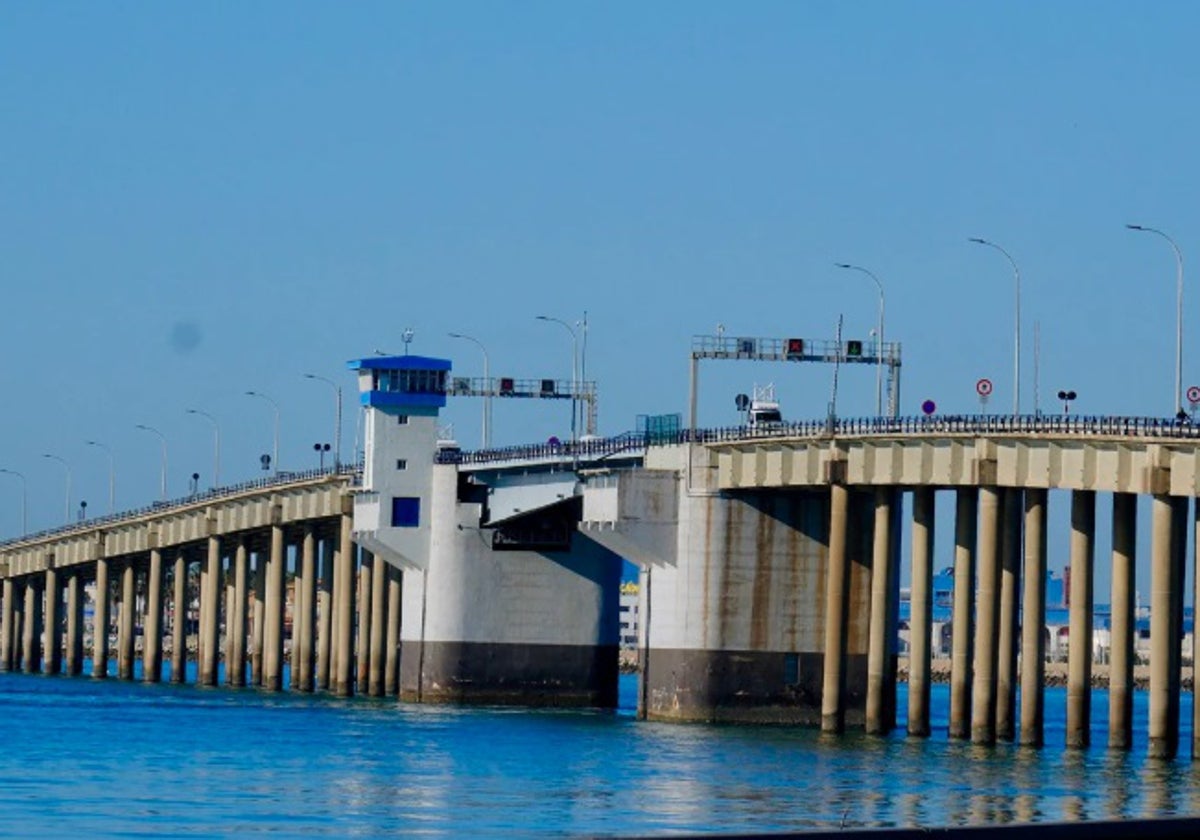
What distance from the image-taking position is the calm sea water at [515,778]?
64.6 metres

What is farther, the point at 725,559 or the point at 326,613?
the point at 326,613

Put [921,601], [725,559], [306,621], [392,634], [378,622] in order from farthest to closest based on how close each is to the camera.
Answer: [306,621] < [392,634] < [378,622] < [725,559] < [921,601]

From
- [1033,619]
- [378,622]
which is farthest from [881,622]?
[378,622]

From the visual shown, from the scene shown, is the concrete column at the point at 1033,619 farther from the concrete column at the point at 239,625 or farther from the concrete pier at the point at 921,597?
the concrete column at the point at 239,625

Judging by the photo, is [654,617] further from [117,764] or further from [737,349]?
[117,764]

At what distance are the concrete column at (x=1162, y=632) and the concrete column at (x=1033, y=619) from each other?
5725mm

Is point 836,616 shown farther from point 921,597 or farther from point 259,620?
point 259,620

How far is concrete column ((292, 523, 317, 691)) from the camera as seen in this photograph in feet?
516

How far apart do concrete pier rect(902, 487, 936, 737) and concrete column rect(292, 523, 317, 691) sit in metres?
59.1

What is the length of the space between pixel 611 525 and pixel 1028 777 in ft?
125

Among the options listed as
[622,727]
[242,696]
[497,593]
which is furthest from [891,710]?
[242,696]

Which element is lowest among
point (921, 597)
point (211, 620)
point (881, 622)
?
point (211, 620)

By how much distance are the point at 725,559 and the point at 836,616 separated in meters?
8.85

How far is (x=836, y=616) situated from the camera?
106 metres
